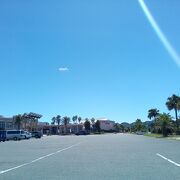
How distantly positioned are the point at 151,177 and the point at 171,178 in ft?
2.17

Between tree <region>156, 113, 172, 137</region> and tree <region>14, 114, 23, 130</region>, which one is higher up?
tree <region>14, 114, 23, 130</region>

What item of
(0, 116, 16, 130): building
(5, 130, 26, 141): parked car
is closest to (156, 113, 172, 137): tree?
(5, 130, 26, 141): parked car

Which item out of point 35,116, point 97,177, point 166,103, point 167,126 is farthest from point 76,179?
point 35,116

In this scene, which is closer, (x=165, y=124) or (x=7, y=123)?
(x=165, y=124)

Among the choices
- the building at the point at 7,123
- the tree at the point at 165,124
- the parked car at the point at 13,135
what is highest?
the building at the point at 7,123

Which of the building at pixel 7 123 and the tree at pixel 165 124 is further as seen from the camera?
the building at pixel 7 123

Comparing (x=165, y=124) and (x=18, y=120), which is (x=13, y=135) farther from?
(x=18, y=120)

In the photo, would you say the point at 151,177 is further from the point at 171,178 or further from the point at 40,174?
the point at 40,174

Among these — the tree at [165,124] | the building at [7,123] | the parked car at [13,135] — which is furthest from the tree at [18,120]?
the parked car at [13,135]

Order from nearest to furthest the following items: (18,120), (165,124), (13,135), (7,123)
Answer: (13,135) < (165,124) < (18,120) < (7,123)

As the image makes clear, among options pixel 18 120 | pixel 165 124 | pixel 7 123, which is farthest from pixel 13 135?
pixel 7 123

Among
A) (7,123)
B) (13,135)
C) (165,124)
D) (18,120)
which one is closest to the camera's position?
(13,135)

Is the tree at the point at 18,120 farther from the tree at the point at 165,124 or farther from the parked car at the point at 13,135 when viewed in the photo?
the parked car at the point at 13,135

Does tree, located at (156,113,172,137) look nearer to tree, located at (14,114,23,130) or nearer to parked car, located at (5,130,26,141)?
parked car, located at (5,130,26,141)
